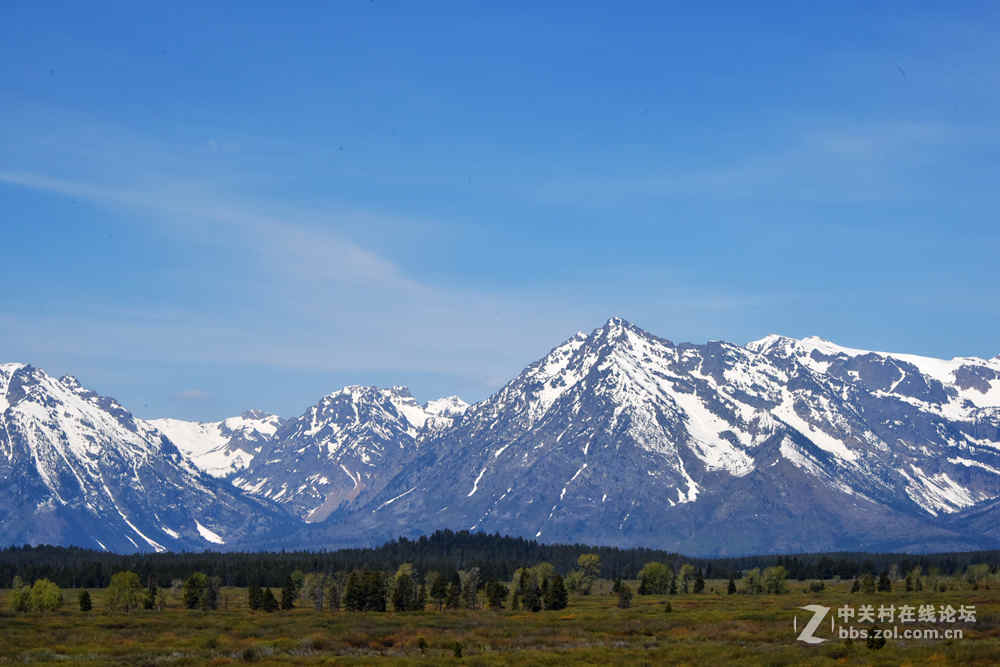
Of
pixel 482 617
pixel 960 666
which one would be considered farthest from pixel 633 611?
pixel 960 666

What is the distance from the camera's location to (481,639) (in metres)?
132

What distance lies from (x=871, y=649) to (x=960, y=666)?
1139cm

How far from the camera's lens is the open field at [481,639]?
103062 millimetres

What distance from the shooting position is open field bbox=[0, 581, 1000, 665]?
103062mm

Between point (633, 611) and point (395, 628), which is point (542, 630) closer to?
point (395, 628)

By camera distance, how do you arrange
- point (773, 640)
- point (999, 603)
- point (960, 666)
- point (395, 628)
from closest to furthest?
point (960, 666)
point (773, 640)
point (395, 628)
point (999, 603)

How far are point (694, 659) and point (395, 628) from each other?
58859mm

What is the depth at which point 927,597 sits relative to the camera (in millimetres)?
183250

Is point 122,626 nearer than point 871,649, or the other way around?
point 871,649

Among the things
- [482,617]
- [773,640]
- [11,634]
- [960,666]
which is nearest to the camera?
[960,666]

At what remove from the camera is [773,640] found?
121188mm

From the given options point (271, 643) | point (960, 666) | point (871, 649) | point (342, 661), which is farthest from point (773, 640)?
point (271, 643)

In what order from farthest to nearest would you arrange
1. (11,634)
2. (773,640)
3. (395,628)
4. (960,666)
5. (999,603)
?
(999,603)
(395,628)
(11,634)
(773,640)
(960,666)

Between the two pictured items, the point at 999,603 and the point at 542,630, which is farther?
Answer: the point at 999,603
